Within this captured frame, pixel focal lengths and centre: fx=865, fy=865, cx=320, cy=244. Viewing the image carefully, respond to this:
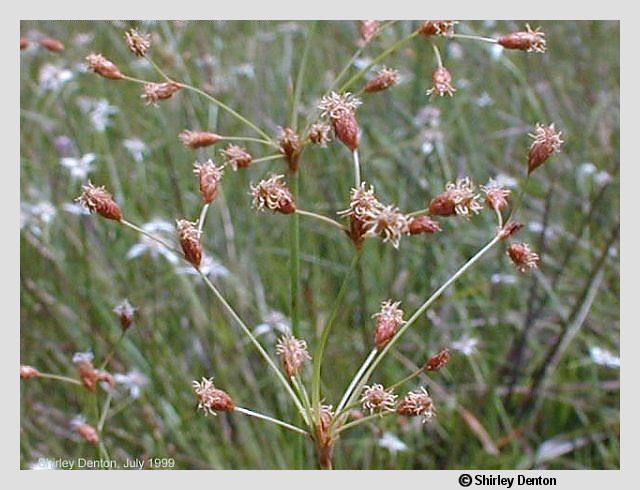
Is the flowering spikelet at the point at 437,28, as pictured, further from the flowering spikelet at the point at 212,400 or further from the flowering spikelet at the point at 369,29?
the flowering spikelet at the point at 212,400

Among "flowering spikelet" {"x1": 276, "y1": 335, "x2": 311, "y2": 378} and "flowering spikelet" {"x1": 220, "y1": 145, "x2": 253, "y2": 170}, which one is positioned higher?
"flowering spikelet" {"x1": 220, "y1": 145, "x2": 253, "y2": 170}

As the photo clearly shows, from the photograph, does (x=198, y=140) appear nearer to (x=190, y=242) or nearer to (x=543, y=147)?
(x=190, y=242)

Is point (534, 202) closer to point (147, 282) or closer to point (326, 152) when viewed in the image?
point (326, 152)

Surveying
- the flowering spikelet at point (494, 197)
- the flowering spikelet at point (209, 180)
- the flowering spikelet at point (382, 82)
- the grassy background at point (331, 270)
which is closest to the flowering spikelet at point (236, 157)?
the flowering spikelet at point (209, 180)

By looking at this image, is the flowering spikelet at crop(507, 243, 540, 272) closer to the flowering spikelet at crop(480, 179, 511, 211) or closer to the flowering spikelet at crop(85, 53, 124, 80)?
the flowering spikelet at crop(480, 179, 511, 211)

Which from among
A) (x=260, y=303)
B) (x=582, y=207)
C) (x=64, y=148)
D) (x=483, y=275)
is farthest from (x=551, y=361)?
(x=64, y=148)

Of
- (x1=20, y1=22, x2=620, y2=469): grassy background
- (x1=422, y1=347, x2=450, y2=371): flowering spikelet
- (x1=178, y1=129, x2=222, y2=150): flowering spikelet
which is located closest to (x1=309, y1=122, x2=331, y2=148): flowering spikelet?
(x1=178, y1=129, x2=222, y2=150): flowering spikelet

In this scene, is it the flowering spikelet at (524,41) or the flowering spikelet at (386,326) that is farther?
the flowering spikelet at (524,41)
